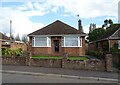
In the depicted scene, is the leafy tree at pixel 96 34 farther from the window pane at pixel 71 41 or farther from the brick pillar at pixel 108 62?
the brick pillar at pixel 108 62

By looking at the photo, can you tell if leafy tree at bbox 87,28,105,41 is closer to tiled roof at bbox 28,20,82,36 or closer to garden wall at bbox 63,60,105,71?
tiled roof at bbox 28,20,82,36

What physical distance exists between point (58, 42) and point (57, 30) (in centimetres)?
179

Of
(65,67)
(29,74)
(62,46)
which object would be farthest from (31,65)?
(62,46)

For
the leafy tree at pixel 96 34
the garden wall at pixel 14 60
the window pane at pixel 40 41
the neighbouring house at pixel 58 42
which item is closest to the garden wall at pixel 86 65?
the garden wall at pixel 14 60

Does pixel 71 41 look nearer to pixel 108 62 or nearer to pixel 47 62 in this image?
pixel 47 62

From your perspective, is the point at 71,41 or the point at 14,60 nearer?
the point at 14,60

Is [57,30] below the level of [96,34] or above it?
below

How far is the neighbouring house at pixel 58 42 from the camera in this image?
3225 centimetres

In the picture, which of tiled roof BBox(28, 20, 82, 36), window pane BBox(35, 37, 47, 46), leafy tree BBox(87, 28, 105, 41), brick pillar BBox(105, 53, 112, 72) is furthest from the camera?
leafy tree BBox(87, 28, 105, 41)

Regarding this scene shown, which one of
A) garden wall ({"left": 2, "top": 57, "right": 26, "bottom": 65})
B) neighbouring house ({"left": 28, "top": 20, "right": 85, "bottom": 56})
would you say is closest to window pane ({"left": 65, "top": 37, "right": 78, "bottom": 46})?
neighbouring house ({"left": 28, "top": 20, "right": 85, "bottom": 56})

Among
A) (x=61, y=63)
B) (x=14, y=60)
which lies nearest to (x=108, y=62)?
(x=61, y=63)

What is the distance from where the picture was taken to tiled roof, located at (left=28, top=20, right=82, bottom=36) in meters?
32.9

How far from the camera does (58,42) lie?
109 feet

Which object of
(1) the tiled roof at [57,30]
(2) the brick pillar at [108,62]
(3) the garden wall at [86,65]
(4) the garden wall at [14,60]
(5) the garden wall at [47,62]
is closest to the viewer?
(2) the brick pillar at [108,62]
